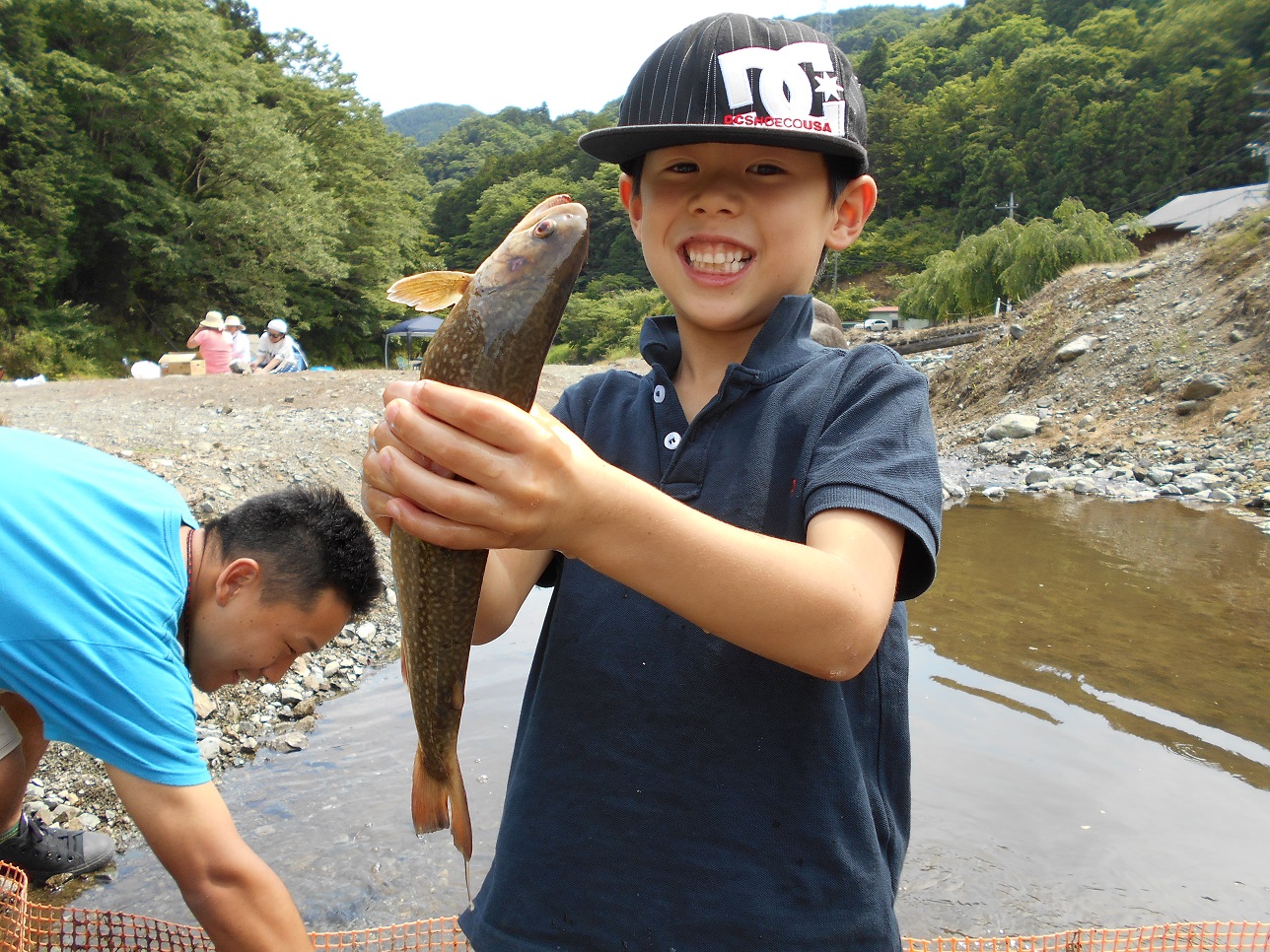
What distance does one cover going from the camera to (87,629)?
2629mm

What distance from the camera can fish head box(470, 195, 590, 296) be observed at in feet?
4.83

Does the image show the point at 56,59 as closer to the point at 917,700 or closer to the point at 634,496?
the point at 917,700

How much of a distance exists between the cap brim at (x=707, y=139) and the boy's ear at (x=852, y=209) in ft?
0.33

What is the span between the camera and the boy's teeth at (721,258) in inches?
70.3

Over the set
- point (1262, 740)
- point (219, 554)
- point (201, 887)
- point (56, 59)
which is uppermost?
point (56, 59)

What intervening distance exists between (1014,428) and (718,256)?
67.9 ft

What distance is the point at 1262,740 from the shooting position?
20.7 feet

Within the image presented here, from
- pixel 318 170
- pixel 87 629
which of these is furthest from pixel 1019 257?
pixel 87 629

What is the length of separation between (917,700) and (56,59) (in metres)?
33.7

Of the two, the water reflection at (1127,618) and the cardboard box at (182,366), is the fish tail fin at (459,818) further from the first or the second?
the cardboard box at (182,366)

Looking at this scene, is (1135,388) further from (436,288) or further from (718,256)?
(436,288)

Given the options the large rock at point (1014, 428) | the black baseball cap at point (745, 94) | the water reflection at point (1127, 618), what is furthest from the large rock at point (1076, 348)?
the black baseball cap at point (745, 94)

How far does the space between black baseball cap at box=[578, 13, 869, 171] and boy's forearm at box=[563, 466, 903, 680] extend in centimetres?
79

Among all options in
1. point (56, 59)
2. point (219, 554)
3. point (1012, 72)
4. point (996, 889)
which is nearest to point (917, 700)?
point (996, 889)
